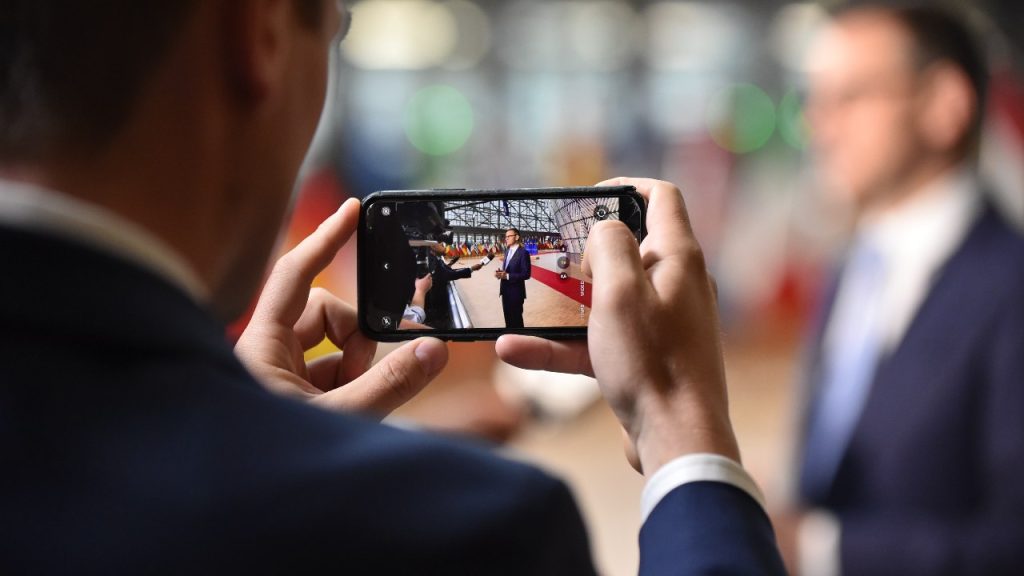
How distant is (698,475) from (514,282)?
0.24 m

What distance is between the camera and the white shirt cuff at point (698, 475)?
639mm

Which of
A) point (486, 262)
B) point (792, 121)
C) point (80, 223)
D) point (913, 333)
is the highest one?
point (80, 223)

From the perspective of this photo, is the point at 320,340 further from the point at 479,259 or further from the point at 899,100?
the point at 899,100

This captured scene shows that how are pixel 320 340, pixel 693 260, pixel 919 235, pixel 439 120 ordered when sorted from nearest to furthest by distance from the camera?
pixel 693 260 → pixel 320 340 → pixel 919 235 → pixel 439 120

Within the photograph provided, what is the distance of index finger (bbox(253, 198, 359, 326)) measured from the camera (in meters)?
0.81

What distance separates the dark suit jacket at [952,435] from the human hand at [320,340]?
92 centimetres

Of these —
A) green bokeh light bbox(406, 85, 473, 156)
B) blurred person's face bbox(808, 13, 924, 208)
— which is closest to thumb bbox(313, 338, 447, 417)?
blurred person's face bbox(808, 13, 924, 208)

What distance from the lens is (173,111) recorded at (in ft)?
1.42

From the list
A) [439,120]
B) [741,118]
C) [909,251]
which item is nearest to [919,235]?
[909,251]

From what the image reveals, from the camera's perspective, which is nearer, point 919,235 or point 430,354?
point 430,354

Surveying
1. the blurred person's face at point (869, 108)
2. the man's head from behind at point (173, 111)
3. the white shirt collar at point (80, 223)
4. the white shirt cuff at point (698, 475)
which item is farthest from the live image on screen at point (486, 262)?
the blurred person's face at point (869, 108)

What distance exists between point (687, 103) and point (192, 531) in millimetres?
5064

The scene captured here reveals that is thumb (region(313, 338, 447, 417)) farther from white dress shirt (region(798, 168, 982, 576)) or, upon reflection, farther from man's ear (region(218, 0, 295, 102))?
white dress shirt (region(798, 168, 982, 576))

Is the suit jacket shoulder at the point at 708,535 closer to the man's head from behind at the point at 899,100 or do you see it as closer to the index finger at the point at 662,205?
the index finger at the point at 662,205
